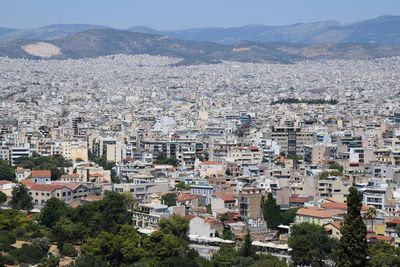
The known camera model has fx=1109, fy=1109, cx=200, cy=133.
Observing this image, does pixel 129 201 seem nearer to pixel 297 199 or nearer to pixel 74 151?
pixel 297 199

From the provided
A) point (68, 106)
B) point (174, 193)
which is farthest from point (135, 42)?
point (174, 193)

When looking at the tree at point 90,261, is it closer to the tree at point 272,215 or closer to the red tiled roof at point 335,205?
the tree at point 272,215

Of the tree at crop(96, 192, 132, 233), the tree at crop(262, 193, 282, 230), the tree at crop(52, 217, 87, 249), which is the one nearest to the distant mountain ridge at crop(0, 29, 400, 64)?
the tree at crop(262, 193, 282, 230)

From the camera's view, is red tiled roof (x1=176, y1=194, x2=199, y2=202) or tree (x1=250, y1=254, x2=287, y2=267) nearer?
tree (x1=250, y1=254, x2=287, y2=267)

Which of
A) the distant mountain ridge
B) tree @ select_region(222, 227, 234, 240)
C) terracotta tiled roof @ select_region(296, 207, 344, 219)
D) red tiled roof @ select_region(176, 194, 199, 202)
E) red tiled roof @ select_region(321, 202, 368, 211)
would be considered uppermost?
the distant mountain ridge

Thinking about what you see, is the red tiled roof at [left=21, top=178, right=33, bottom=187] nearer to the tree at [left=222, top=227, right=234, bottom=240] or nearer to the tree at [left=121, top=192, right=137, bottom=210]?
the tree at [left=121, top=192, right=137, bottom=210]
